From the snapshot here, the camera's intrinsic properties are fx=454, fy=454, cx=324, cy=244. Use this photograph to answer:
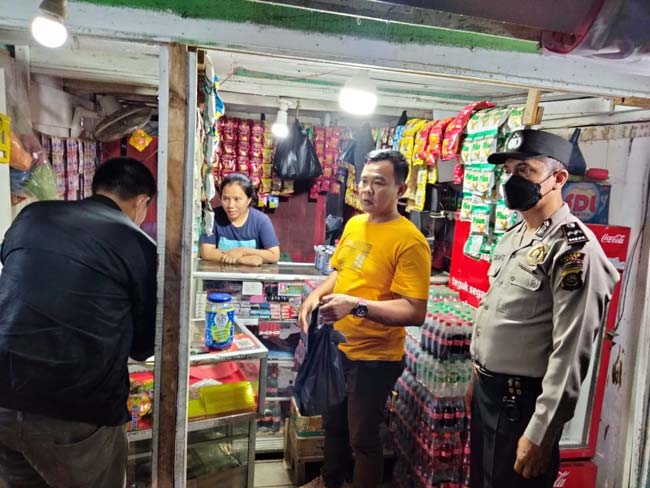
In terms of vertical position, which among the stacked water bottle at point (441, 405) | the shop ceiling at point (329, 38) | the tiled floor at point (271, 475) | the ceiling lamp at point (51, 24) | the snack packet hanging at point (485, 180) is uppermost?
the shop ceiling at point (329, 38)

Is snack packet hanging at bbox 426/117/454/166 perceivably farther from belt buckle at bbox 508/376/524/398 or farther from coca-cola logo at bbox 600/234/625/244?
belt buckle at bbox 508/376/524/398

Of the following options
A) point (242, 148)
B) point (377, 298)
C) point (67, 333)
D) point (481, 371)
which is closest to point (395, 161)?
point (377, 298)

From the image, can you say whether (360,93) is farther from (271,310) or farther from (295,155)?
(295,155)

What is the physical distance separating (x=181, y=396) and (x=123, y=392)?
28 cm

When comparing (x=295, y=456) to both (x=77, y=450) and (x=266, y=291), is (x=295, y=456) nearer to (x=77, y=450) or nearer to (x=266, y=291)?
(x=266, y=291)

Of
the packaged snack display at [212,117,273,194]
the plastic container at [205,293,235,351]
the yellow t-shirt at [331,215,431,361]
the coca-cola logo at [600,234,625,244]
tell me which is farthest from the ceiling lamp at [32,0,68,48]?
the packaged snack display at [212,117,273,194]

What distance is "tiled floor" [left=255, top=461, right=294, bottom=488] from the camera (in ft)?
10.7

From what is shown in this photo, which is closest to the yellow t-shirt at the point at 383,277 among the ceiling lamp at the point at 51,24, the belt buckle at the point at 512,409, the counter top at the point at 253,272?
the belt buckle at the point at 512,409

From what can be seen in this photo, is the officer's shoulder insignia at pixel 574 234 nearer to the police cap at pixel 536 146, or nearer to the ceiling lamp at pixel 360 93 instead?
the police cap at pixel 536 146

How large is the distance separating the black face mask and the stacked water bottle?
105 centimetres

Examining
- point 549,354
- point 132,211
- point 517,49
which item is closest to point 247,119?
point 132,211

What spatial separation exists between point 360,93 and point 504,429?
8.16 ft

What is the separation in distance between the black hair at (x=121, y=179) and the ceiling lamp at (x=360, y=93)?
1976mm

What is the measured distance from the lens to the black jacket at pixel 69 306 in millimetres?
1655
